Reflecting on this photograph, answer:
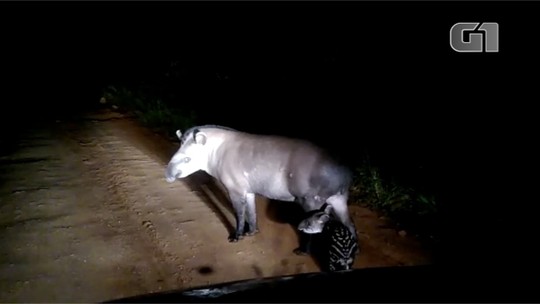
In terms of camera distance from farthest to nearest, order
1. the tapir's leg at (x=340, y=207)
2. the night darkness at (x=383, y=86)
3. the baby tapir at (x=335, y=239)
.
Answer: the night darkness at (x=383, y=86) < the tapir's leg at (x=340, y=207) < the baby tapir at (x=335, y=239)

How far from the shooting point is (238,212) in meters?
5.97

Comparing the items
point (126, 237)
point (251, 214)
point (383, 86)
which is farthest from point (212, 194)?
point (383, 86)

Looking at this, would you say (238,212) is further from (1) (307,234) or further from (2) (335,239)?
(2) (335,239)

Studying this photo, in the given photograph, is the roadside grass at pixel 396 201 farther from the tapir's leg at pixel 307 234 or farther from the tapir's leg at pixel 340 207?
the tapir's leg at pixel 307 234

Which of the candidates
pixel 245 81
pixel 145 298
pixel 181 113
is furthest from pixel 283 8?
pixel 145 298

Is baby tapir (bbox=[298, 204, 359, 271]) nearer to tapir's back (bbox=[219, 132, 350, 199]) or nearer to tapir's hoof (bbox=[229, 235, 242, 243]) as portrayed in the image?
tapir's back (bbox=[219, 132, 350, 199])

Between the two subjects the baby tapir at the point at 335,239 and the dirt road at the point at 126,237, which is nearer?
the baby tapir at the point at 335,239

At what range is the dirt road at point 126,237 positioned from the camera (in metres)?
5.21

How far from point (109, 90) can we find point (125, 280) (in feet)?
40.6

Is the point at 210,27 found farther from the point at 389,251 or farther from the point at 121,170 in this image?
the point at 389,251

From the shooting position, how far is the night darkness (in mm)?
6785

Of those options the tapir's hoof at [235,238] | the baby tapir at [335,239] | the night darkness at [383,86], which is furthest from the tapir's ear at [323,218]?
the tapir's hoof at [235,238]

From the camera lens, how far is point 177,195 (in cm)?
743

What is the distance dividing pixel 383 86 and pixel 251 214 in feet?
11.7
